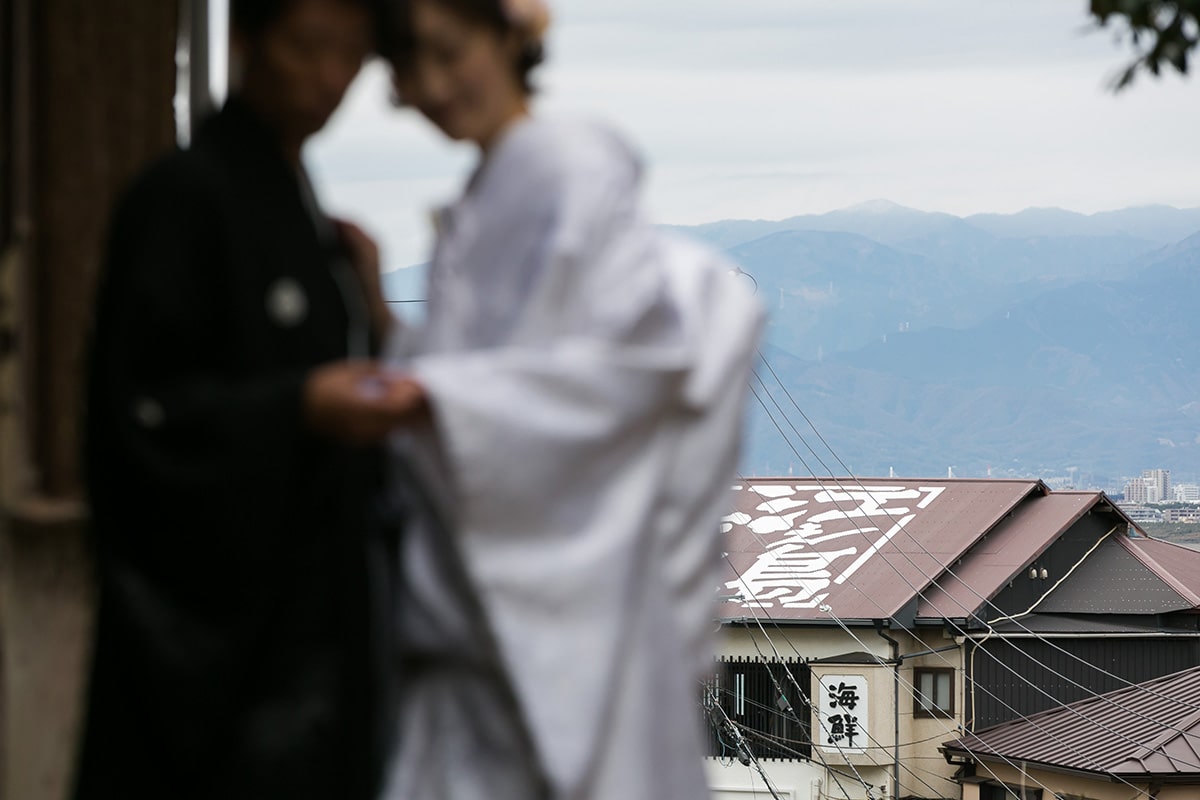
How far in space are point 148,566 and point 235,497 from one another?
0.51 feet

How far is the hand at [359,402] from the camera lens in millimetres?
1876

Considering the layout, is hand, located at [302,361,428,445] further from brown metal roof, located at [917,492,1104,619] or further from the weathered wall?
brown metal roof, located at [917,492,1104,619]

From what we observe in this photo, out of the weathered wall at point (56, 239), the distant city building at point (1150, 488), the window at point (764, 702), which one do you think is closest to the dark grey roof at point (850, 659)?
the window at point (764, 702)

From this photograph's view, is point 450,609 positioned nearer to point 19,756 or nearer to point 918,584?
point 19,756

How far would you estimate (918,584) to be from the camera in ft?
99.3

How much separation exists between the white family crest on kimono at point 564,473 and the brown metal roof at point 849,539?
28.3 m

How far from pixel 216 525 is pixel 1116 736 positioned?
1042 inches

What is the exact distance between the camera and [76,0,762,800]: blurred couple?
1.90 metres

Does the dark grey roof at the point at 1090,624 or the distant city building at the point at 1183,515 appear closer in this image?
the dark grey roof at the point at 1090,624

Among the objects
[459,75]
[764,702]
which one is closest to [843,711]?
[764,702]

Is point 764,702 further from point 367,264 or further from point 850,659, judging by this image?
point 367,264

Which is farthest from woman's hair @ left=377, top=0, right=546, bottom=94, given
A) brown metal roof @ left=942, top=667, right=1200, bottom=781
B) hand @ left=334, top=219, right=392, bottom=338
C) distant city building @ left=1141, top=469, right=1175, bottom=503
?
distant city building @ left=1141, top=469, right=1175, bottom=503

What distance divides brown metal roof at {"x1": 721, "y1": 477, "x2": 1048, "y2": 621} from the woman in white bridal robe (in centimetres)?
2829

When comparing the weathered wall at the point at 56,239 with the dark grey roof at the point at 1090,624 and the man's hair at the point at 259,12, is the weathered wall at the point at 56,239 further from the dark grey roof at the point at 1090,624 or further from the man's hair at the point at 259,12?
the dark grey roof at the point at 1090,624
